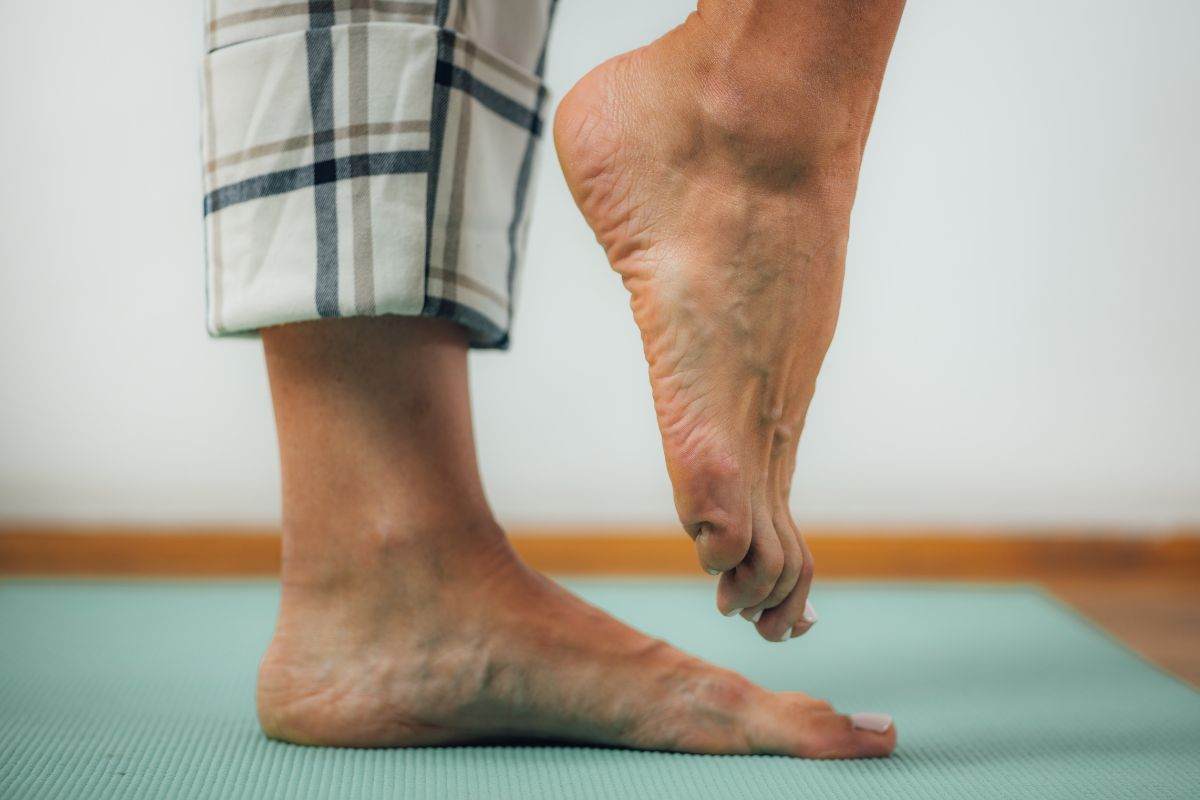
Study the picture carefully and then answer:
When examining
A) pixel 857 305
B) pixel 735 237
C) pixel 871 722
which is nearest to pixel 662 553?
pixel 857 305

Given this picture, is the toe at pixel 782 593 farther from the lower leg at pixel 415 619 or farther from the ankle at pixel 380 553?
the ankle at pixel 380 553

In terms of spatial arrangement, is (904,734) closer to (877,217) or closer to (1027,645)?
(1027,645)

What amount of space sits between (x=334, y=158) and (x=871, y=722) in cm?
47

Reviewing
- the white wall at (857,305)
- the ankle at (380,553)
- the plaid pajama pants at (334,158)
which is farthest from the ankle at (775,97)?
the white wall at (857,305)

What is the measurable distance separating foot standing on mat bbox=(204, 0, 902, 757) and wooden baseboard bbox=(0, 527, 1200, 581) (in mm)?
725

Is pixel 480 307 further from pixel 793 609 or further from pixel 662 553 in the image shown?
pixel 662 553

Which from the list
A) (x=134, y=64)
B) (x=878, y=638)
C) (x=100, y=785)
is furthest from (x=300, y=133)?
(x=134, y=64)

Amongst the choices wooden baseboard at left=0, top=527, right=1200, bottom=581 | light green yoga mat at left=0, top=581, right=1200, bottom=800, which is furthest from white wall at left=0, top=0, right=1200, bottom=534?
light green yoga mat at left=0, top=581, right=1200, bottom=800

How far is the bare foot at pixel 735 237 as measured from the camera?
608mm

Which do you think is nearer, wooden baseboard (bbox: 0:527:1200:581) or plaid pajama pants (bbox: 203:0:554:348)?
plaid pajama pants (bbox: 203:0:554:348)

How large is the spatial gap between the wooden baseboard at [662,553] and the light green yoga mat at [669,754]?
11 cm

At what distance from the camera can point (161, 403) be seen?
1390 millimetres

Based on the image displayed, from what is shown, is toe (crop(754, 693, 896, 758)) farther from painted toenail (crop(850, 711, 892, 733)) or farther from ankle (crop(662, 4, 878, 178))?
ankle (crop(662, 4, 878, 178))

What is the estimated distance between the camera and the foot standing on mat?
0.62 meters
